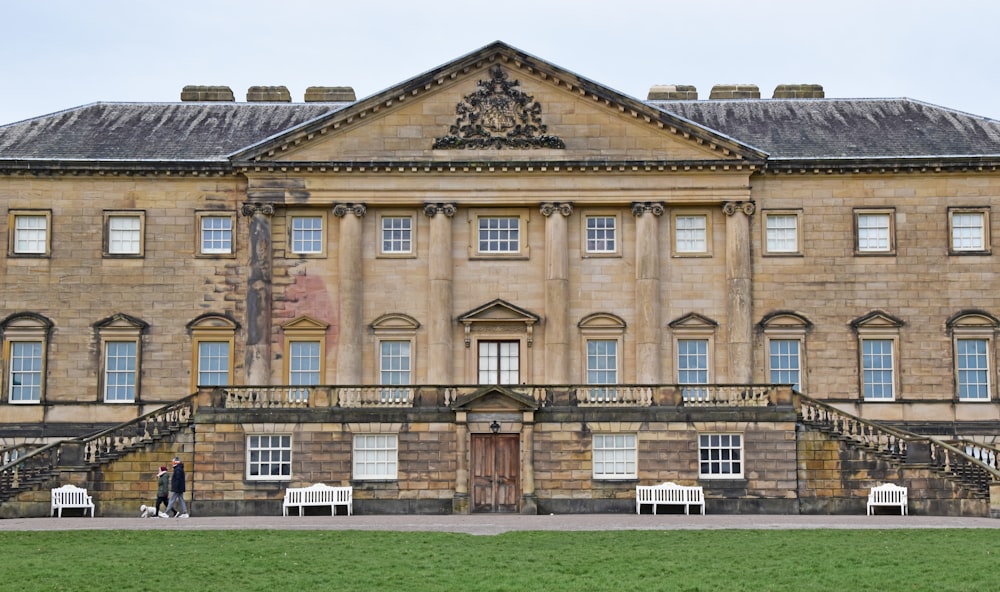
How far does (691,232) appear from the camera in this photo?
152 ft

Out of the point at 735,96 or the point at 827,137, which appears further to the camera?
the point at 735,96

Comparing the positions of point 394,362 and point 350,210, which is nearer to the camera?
point 394,362

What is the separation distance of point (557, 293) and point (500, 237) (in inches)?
115

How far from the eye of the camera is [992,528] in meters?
30.3

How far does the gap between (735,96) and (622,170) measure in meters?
8.36

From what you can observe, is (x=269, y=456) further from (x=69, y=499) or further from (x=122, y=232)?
(x=122, y=232)

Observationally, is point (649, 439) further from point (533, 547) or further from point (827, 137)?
point (827, 137)

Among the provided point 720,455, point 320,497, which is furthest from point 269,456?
point 720,455

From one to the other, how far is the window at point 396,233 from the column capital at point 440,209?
0.86 m

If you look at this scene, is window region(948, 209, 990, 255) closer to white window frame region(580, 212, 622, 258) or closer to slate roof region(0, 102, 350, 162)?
white window frame region(580, 212, 622, 258)

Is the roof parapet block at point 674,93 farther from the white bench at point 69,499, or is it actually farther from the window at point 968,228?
the white bench at point 69,499

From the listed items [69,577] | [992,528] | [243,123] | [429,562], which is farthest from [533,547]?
[243,123]

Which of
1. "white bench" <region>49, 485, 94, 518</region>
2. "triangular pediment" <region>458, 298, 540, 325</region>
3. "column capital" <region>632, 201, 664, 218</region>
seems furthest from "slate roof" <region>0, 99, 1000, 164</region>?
"white bench" <region>49, 485, 94, 518</region>

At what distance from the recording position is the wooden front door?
37.7 metres
